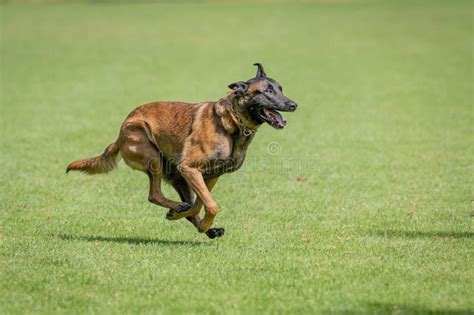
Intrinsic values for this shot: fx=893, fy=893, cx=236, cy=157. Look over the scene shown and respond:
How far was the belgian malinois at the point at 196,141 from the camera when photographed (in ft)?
30.1

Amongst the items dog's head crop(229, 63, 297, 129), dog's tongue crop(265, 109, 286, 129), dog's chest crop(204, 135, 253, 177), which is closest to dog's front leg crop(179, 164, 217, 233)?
dog's chest crop(204, 135, 253, 177)

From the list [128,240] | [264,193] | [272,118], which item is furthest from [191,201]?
[264,193]

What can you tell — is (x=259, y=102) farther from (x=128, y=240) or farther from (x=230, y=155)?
(x=128, y=240)

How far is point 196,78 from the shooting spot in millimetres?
26516

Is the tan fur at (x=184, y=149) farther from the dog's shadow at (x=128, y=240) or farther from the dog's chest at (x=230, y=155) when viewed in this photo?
the dog's shadow at (x=128, y=240)

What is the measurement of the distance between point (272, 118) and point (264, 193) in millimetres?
3214

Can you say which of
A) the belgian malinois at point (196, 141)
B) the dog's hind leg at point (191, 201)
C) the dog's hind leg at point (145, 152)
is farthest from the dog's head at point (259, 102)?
the dog's hind leg at point (145, 152)

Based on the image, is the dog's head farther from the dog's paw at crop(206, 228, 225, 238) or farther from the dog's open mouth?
the dog's paw at crop(206, 228, 225, 238)

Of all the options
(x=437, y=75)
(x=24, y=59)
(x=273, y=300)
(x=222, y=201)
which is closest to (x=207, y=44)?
(x=24, y=59)

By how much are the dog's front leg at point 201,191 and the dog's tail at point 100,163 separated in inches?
47.0

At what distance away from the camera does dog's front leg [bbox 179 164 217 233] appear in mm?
9016

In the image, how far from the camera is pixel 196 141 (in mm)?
9352

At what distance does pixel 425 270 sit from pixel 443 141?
898 centimetres

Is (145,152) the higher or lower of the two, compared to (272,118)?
lower
